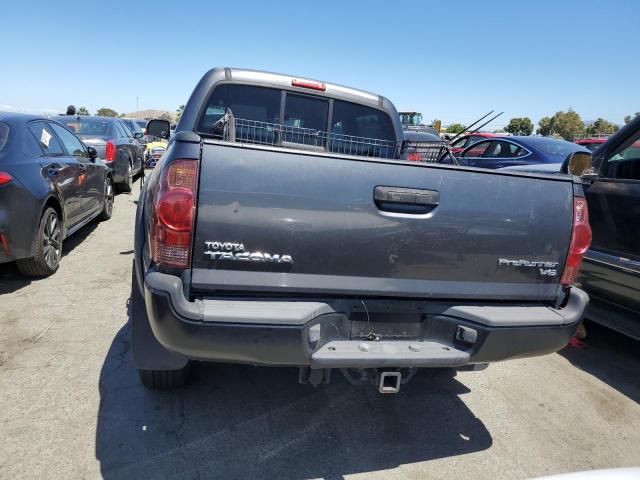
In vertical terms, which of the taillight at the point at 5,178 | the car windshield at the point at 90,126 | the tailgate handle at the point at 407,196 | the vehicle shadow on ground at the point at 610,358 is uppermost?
the car windshield at the point at 90,126

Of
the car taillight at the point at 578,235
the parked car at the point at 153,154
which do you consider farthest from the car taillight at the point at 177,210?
the parked car at the point at 153,154

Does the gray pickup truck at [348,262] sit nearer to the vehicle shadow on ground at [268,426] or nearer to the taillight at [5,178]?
the vehicle shadow on ground at [268,426]

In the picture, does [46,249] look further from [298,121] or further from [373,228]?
[373,228]

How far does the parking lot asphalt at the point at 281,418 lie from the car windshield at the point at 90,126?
21.2 ft

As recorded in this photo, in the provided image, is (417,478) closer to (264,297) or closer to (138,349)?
(264,297)

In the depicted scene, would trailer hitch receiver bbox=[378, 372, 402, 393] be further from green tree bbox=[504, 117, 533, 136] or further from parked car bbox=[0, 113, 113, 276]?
green tree bbox=[504, 117, 533, 136]

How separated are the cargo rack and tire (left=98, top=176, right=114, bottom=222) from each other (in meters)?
4.42

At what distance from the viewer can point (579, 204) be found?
2.33m

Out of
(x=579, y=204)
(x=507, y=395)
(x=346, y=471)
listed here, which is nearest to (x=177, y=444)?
(x=346, y=471)

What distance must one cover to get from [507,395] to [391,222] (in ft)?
6.42

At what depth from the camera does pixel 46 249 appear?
450 centimetres

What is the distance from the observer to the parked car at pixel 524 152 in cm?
792

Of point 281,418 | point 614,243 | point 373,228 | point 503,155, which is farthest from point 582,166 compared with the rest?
point 503,155

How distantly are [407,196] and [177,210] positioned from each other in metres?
1.05
